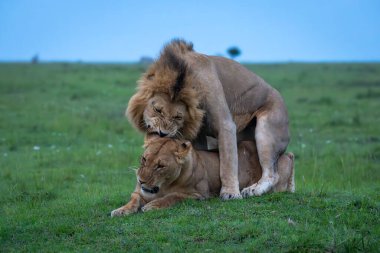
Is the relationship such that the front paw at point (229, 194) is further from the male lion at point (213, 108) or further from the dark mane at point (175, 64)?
the dark mane at point (175, 64)

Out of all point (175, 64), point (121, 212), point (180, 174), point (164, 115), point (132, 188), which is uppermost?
point (175, 64)

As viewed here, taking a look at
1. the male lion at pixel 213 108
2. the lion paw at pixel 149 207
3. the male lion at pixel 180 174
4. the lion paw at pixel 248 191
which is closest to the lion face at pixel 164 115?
the male lion at pixel 213 108

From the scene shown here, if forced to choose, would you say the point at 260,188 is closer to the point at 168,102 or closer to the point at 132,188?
the point at 168,102

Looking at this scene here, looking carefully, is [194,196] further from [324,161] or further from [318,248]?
[324,161]

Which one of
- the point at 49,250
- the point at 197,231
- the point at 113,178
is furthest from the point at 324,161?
the point at 49,250

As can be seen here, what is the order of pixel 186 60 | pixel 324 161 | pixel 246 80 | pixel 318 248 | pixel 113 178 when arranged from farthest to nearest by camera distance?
1. pixel 324 161
2. pixel 113 178
3. pixel 246 80
4. pixel 186 60
5. pixel 318 248

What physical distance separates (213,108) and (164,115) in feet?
1.64

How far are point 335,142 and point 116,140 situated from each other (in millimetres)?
3418

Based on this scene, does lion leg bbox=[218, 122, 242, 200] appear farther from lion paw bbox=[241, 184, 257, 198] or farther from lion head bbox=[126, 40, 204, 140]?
lion head bbox=[126, 40, 204, 140]

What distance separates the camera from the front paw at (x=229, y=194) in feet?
18.0

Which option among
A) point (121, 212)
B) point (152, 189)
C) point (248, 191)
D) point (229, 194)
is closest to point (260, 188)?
point (248, 191)

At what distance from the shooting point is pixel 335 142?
34.9 ft

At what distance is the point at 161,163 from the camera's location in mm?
5035

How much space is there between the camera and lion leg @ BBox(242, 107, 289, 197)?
5.68 metres
